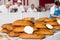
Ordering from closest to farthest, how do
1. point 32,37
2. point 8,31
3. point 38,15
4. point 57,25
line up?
point 32,37, point 8,31, point 57,25, point 38,15

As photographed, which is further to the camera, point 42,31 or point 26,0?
point 26,0

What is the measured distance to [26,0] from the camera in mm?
7914

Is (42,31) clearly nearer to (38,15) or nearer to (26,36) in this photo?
(26,36)

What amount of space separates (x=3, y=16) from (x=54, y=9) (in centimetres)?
94

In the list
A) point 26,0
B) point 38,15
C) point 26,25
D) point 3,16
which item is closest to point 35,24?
point 26,25

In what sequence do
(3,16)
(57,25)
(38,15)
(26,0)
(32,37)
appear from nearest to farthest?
1. (32,37)
2. (57,25)
3. (3,16)
4. (38,15)
5. (26,0)

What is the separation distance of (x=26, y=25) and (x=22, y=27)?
29 millimetres

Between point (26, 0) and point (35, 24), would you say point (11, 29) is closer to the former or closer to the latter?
point (35, 24)

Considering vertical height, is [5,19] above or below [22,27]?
below

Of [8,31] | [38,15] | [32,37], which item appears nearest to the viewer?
[32,37]

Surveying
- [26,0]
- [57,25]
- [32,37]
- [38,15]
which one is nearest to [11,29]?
[32,37]

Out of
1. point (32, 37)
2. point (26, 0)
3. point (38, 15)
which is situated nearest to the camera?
Answer: point (32, 37)

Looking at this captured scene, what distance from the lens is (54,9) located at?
361 centimetres

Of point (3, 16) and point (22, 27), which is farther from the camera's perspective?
point (3, 16)
